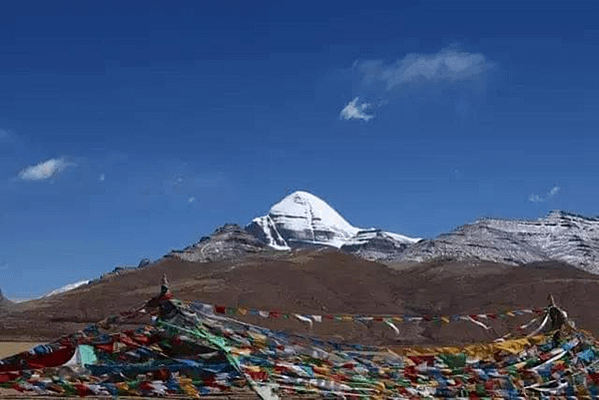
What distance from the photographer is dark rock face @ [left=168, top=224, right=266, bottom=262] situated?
309ft

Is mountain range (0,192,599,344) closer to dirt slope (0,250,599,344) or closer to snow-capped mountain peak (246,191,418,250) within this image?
dirt slope (0,250,599,344)

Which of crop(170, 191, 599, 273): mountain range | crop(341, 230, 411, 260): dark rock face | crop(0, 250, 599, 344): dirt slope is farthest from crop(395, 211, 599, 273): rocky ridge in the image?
crop(0, 250, 599, 344): dirt slope

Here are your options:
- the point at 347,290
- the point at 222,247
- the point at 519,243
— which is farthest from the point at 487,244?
the point at 347,290

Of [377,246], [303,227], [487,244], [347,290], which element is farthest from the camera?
[303,227]

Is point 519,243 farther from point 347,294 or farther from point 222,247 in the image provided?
point 347,294

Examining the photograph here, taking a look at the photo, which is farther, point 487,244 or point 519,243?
point 519,243

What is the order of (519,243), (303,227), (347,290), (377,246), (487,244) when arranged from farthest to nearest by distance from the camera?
(303,227)
(377,246)
(519,243)
(487,244)
(347,290)

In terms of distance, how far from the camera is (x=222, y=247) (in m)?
98.8

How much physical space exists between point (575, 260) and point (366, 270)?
137ft

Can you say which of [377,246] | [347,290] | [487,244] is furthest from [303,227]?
[347,290]

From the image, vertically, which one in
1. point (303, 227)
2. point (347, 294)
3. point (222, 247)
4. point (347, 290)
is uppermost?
point (303, 227)

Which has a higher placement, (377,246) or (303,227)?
(303,227)

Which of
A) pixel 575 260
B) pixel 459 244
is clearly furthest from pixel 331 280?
pixel 575 260

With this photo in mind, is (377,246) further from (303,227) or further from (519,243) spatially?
(519,243)
